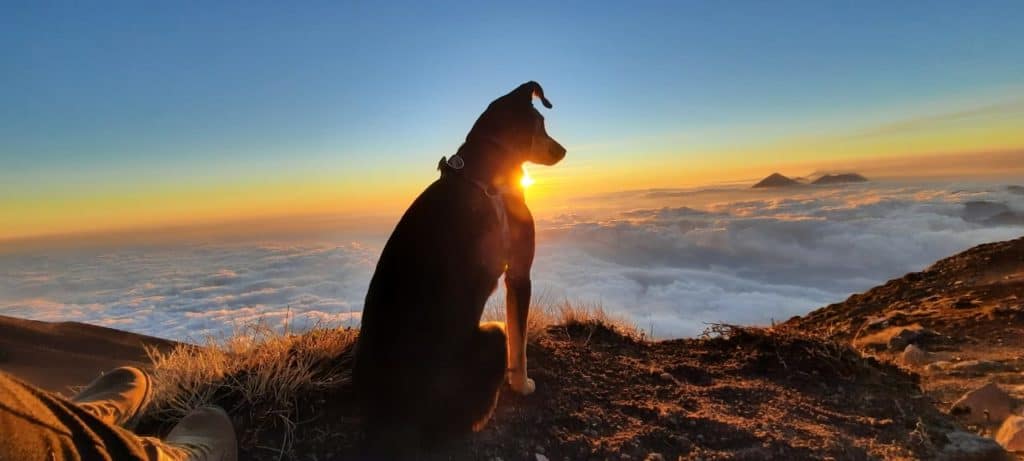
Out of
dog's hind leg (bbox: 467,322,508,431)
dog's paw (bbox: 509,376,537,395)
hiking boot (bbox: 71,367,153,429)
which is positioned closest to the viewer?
hiking boot (bbox: 71,367,153,429)

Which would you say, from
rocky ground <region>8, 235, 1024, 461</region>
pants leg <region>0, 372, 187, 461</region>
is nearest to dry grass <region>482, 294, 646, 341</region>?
rocky ground <region>8, 235, 1024, 461</region>

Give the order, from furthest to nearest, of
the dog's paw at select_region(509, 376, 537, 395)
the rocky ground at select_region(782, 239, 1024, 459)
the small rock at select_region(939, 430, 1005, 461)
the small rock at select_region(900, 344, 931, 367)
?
the small rock at select_region(900, 344, 931, 367) < the rocky ground at select_region(782, 239, 1024, 459) < the dog's paw at select_region(509, 376, 537, 395) < the small rock at select_region(939, 430, 1005, 461)

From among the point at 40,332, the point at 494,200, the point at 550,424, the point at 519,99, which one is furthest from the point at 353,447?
the point at 40,332

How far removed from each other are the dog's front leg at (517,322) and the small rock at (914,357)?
12.1 feet

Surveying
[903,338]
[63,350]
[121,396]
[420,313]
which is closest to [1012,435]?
[903,338]

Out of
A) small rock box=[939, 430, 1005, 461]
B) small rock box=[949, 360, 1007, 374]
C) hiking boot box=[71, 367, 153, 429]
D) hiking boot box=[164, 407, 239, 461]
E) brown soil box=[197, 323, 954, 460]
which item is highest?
hiking boot box=[71, 367, 153, 429]

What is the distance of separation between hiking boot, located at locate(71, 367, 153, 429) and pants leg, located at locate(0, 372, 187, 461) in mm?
1004

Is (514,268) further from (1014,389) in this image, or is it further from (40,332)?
(40,332)

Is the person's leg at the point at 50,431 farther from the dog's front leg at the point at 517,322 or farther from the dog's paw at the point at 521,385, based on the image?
the dog's paw at the point at 521,385

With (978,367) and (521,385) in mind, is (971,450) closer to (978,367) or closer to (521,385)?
(978,367)

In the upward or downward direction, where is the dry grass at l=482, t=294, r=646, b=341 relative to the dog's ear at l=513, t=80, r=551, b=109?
downward

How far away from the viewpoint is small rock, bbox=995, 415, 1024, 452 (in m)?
3.11

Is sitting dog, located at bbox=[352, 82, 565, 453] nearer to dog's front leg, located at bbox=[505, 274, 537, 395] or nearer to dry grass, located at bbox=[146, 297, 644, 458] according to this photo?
dog's front leg, located at bbox=[505, 274, 537, 395]

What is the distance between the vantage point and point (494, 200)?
3.12 metres
